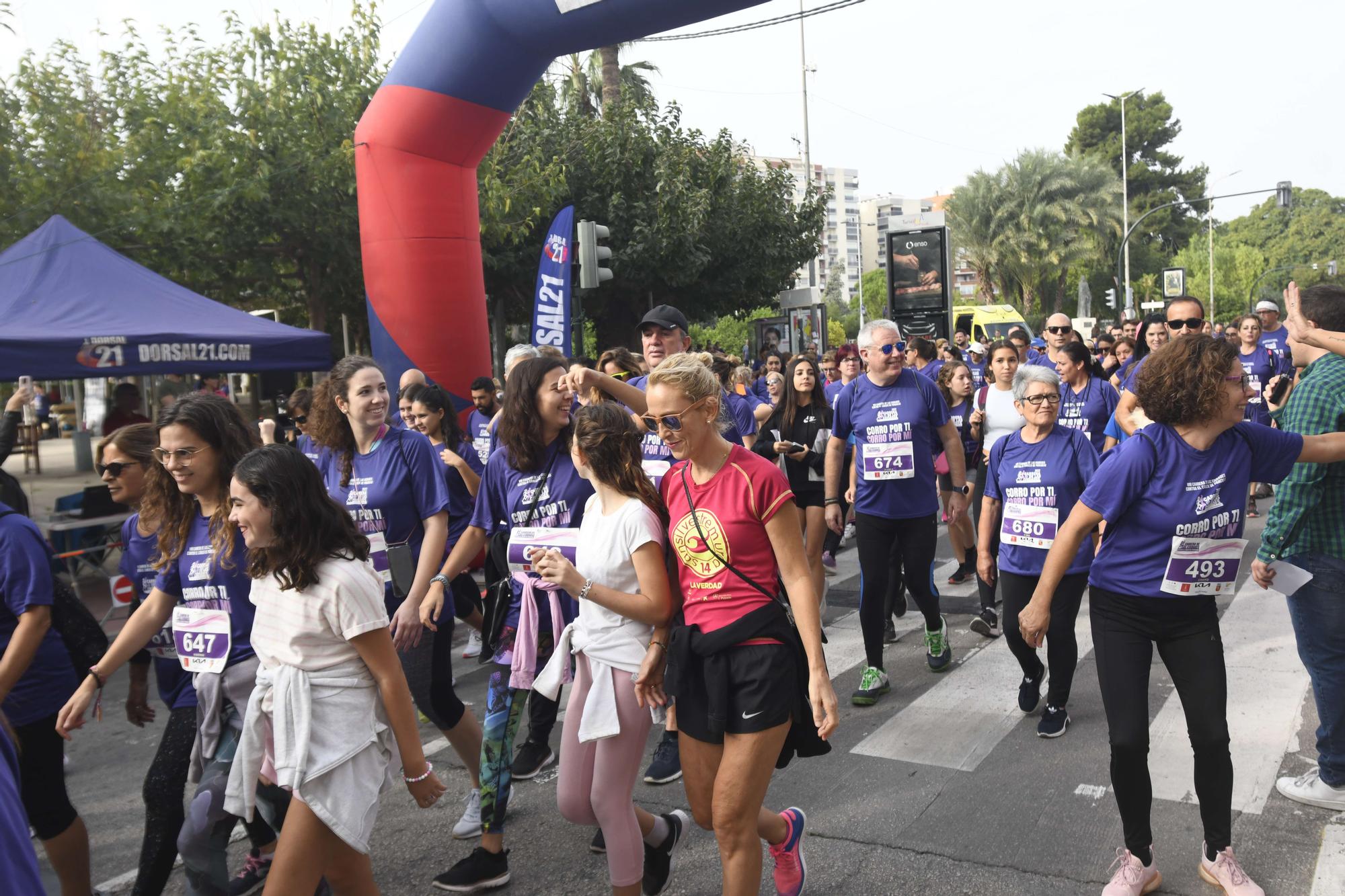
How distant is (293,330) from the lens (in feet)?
31.4

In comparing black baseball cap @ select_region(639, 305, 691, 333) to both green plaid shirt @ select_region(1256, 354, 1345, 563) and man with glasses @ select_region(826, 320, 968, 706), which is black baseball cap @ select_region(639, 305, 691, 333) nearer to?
man with glasses @ select_region(826, 320, 968, 706)

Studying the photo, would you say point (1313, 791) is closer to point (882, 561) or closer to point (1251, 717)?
point (1251, 717)

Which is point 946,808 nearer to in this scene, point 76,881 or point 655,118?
point 76,881

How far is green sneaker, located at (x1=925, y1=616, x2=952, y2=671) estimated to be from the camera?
6.04 m

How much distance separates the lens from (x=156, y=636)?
12.0 ft

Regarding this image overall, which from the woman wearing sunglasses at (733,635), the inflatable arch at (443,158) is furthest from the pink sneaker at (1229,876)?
the inflatable arch at (443,158)

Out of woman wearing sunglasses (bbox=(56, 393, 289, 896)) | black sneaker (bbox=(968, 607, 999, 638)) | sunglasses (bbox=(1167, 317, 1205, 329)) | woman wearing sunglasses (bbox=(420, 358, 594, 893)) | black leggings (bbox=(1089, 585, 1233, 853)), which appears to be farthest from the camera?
black sneaker (bbox=(968, 607, 999, 638))

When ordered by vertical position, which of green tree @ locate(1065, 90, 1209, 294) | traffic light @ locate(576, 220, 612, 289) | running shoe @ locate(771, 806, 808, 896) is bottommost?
running shoe @ locate(771, 806, 808, 896)

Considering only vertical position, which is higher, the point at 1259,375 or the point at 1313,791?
the point at 1259,375

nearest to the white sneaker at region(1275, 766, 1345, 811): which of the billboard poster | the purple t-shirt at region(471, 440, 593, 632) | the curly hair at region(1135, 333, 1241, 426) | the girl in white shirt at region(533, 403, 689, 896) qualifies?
the curly hair at region(1135, 333, 1241, 426)

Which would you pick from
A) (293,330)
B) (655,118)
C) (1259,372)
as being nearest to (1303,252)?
(655,118)

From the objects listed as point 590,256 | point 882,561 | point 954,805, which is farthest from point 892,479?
point 590,256

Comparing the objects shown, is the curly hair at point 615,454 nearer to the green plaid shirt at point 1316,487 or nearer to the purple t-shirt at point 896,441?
the green plaid shirt at point 1316,487

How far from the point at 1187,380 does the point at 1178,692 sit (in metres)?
1.00
